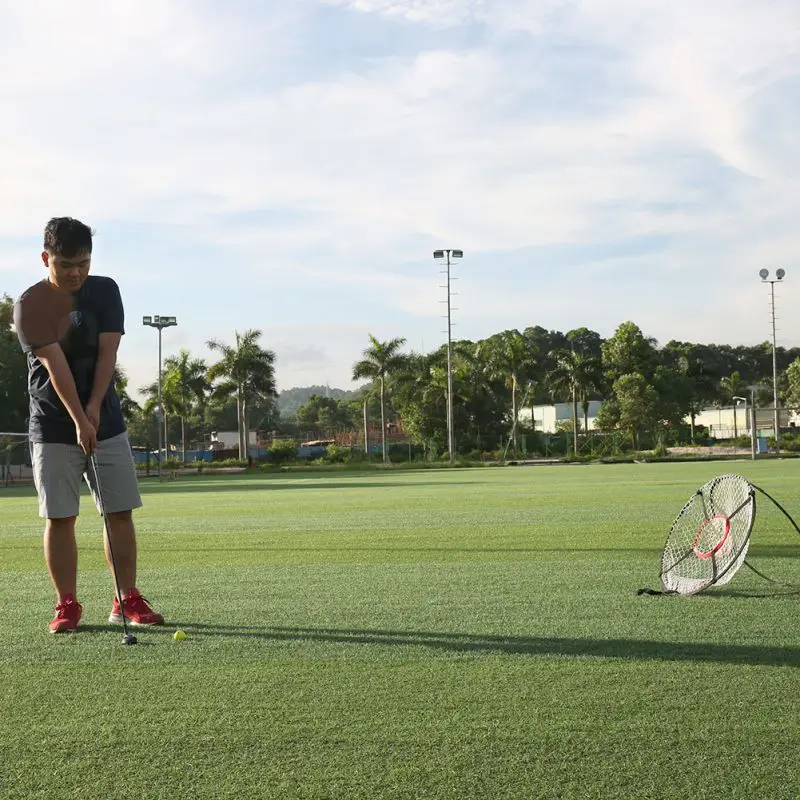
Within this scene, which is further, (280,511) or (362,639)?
(280,511)

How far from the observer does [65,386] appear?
535 cm

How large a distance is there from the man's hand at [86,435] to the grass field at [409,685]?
37.9 inches

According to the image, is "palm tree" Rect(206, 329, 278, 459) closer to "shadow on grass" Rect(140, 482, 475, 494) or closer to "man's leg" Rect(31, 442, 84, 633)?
"shadow on grass" Rect(140, 482, 475, 494)

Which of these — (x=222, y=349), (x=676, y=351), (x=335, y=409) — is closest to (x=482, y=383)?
(x=222, y=349)

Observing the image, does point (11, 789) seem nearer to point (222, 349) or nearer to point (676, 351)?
point (222, 349)

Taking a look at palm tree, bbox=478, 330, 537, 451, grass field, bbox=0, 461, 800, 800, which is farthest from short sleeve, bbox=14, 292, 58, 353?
palm tree, bbox=478, 330, 537, 451

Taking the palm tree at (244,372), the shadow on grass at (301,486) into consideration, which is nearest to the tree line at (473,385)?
the palm tree at (244,372)

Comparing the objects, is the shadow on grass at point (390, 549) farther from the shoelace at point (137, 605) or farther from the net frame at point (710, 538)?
the shoelace at point (137, 605)

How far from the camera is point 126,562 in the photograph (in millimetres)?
5773

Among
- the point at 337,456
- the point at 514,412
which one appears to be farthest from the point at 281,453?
the point at 514,412

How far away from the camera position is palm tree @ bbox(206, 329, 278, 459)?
70.1m

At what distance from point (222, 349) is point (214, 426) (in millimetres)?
55937

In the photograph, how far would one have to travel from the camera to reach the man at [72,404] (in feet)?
17.7

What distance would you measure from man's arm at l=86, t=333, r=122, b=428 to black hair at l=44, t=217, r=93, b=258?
1.56 feet
